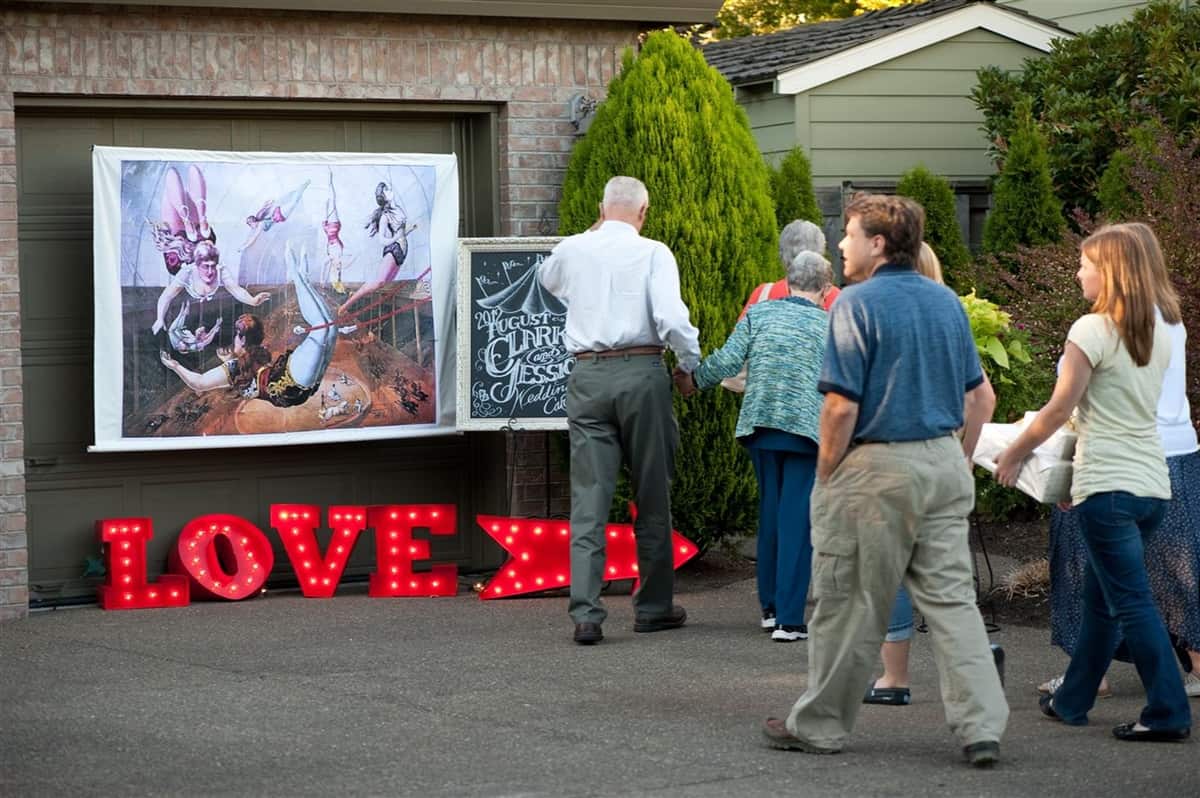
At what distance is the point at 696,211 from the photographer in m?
10.0

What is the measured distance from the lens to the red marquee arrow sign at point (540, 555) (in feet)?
31.6

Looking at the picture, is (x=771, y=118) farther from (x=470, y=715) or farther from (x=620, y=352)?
(x=470, y=715)

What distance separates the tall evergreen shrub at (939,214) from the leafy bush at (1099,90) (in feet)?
1.86

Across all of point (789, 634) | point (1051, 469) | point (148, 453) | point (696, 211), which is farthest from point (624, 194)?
point (148, 453)

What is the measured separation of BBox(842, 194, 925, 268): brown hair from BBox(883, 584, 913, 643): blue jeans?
1.41 meters

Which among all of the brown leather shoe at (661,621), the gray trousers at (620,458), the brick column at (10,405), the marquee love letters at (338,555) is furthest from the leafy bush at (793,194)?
the brick column at (10,405)

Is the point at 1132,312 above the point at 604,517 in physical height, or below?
above

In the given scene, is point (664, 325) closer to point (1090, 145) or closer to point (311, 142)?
point (311, 142)

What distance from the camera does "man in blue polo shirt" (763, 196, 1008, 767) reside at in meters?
5.84

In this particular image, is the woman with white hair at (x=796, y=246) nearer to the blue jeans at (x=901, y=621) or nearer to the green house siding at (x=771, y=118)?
the blue jeans at (x=901, y=621)

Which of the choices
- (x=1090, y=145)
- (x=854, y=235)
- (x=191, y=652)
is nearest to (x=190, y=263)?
(x=191, y=652)

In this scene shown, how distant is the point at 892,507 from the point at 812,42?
37.8 ft

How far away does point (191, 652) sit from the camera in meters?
8.16

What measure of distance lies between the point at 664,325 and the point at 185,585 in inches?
116
